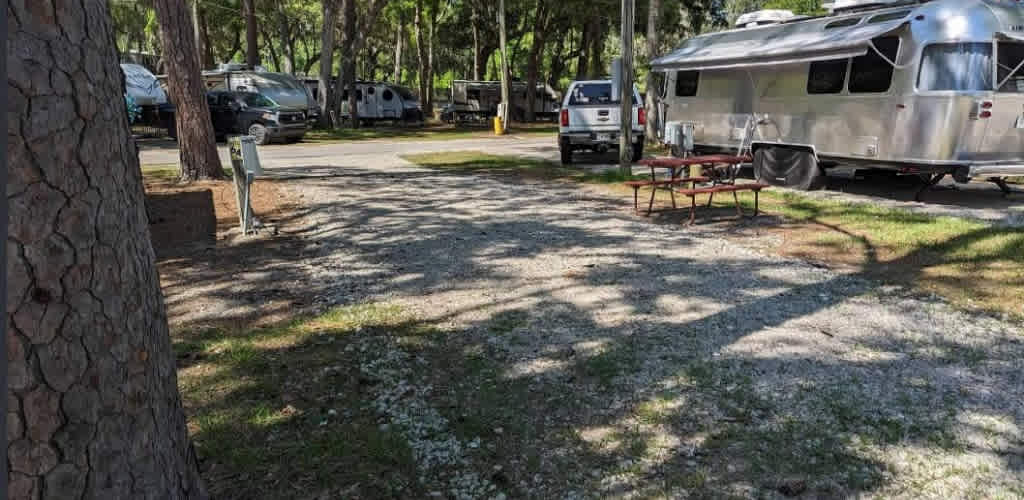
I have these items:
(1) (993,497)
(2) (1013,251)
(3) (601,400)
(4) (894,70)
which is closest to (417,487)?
(3) (601,400)

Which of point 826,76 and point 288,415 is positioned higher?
point 826,76

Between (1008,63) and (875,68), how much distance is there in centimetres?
151

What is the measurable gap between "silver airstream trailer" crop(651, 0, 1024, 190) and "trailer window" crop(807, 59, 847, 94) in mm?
17

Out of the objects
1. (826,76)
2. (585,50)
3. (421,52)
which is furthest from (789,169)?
(421,52)

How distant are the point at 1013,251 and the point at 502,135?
22.8m

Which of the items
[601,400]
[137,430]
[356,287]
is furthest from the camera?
[356,287]

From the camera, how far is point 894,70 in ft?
31.3

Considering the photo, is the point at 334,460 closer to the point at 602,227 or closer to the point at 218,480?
the point at 218,480

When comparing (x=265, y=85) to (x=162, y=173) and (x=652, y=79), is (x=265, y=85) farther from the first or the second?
(x=652, y=79)

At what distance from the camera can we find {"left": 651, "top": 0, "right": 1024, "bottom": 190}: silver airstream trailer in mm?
8945

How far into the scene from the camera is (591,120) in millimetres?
15406

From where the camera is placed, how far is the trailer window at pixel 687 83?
1387 cm

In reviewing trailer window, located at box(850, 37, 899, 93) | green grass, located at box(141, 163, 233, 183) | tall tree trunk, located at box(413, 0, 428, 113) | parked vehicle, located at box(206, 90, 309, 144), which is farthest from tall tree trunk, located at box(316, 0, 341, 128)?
trailer window, located at box(850, 37, 899, 93)

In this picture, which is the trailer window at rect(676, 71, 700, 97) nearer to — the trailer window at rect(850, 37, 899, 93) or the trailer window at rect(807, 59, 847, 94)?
the trailer window at rect(807, 59, 847, 94)
